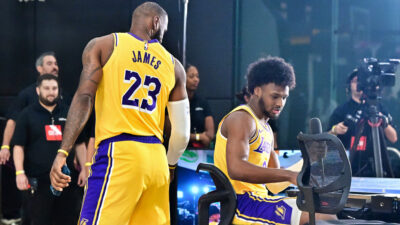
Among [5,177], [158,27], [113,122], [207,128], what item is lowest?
[5,177]

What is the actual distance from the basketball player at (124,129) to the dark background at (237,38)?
12.5 feet

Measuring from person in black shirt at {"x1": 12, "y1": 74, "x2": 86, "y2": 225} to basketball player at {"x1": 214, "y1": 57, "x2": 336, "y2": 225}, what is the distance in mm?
2427

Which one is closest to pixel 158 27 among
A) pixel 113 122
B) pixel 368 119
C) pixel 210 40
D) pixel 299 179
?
pixel 113 122

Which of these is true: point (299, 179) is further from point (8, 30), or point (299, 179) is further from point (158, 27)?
point (8, 30)

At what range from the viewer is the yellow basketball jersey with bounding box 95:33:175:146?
3.28 m

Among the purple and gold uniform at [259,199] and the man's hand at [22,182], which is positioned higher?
the purple and gold uniform at [259,199]

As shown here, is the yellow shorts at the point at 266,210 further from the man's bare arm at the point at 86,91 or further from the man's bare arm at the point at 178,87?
the man's bare arm at the point at 86,91

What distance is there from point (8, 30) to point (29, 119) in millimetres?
2687

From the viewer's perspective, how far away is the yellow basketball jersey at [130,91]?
3279 mm

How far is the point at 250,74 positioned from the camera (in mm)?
3799

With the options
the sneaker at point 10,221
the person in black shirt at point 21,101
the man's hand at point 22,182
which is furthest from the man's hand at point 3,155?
the sneaker at point 10,221

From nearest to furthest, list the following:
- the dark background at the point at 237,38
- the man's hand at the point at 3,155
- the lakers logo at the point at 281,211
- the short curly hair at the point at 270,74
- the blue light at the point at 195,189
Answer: the lakers logo at the point at 281,211
the short curly hair at the point at 270,74
the blue light at the point at 195,189
the man's hand at the point at 3,155
the dark background at the point at 237,38

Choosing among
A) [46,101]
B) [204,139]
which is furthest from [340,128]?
[46,101]

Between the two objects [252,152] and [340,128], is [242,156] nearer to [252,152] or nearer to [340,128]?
[252,152]
